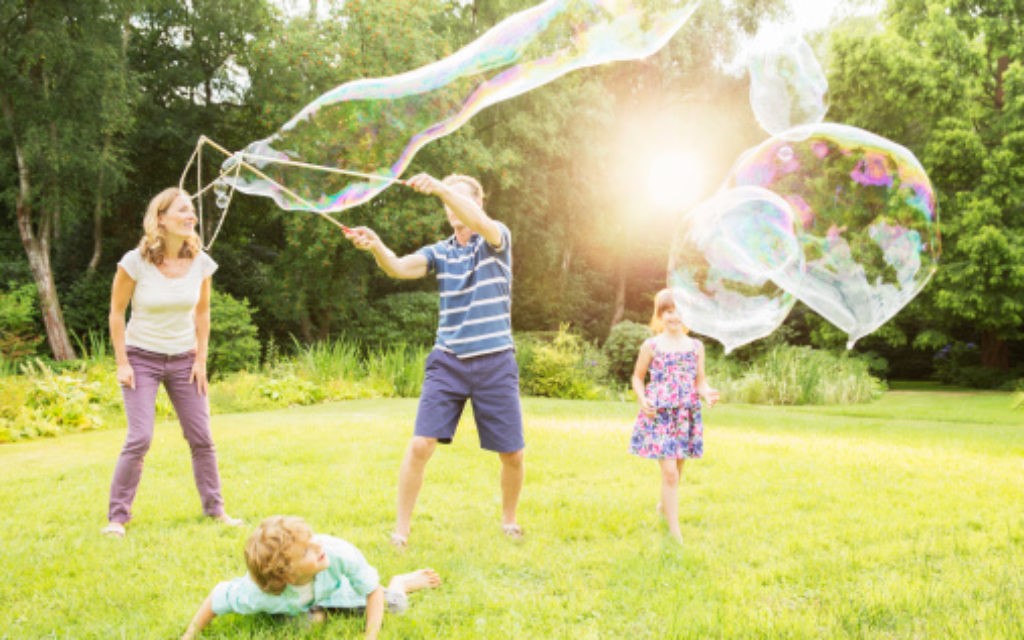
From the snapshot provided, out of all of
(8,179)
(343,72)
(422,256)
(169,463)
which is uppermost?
(343,72)

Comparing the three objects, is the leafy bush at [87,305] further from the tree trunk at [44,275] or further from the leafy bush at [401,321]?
the leafy bush at [401,321]

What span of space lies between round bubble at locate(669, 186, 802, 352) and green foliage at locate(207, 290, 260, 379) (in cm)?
978

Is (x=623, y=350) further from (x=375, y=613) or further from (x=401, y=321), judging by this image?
(x=375, y=613)

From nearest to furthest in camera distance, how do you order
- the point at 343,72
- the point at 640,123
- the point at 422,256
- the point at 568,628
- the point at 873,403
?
the point at 568,628, the point at 422,256, the point at 873,403, the point at 343,72, the point at 640,123

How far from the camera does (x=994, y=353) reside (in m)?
18.9

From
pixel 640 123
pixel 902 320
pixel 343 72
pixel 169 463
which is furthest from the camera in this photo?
pixel 640 123

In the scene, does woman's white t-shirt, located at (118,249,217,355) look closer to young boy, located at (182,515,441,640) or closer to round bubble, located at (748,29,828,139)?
young boy, located at (182,515,441,640)

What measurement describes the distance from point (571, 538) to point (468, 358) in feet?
3.72

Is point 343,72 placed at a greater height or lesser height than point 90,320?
greater

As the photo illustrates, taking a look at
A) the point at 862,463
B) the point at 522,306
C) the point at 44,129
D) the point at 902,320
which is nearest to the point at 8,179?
the point at 44,129

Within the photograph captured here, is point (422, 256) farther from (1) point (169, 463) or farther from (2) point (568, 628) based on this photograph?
(1) point (169, 463)

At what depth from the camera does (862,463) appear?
6398 millimetres

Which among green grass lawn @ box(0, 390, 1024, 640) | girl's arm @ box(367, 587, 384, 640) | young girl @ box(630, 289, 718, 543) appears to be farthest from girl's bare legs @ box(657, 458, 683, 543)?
girl's arm @ box(367, 587, 384, 640)

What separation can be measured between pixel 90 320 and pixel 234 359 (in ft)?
18.1
